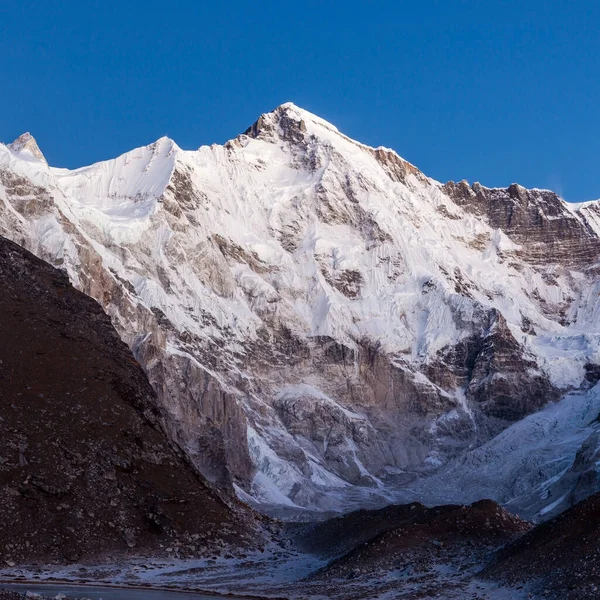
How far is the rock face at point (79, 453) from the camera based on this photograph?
201 feet

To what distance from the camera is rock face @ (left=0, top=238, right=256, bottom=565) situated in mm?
61125

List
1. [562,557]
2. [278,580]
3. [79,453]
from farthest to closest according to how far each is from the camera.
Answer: [79,453] → [278,580] → [562,557]

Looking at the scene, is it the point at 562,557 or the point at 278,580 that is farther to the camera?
the point at 278,580

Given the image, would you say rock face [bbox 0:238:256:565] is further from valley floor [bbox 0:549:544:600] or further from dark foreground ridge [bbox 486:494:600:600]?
dark foreground ridge [bbox 486:494:600:600]

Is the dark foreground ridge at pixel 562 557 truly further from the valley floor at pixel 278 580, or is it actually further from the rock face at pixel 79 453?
the rock face at pixel 79 453

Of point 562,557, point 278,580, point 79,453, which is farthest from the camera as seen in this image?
point 79,453

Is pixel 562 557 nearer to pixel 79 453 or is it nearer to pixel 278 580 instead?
pixel 278 580

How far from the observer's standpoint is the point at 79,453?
66.9 m

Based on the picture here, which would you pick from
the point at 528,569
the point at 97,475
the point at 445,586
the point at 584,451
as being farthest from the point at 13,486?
the point at 584,451

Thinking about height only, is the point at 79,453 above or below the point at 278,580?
above

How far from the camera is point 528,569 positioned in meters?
54.5

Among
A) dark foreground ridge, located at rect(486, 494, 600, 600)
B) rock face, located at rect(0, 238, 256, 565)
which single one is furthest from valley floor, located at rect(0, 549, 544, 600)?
rock face, located at rect(0, 238, 256, 565)

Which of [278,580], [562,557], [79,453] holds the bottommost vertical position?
[562,557]

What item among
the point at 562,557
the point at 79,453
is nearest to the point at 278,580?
the point at 79,453
